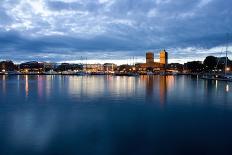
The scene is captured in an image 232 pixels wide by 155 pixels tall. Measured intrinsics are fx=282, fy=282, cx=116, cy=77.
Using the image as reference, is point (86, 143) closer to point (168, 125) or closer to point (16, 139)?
point (16, 139)

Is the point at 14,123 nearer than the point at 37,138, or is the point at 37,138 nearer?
the point at 37,138

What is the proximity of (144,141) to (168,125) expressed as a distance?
14.3 feet

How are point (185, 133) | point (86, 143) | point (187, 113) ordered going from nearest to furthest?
1. point (86, 143)
2. point (185, 133)
3. point (187, 113)

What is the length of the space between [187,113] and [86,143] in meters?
11.7

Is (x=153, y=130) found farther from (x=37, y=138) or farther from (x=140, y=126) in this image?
(x=37, y=138)

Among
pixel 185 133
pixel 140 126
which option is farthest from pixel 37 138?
pixel 185 133

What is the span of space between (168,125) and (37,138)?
8282 mm

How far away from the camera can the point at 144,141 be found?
14422mm

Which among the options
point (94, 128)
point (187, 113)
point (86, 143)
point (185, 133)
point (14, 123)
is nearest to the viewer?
point (86, 143)

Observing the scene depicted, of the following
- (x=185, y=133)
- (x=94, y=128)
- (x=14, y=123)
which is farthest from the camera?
(x=14, y=123)

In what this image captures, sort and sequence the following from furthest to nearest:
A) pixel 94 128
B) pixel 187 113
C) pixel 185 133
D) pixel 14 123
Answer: pixel 187 113, pixel 14 123, pixel 94 128, pixel 185 133

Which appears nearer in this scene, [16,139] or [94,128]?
[16,139]

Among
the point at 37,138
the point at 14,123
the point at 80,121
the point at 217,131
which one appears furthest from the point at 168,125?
the point at 14,123

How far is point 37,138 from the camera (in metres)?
14.9
